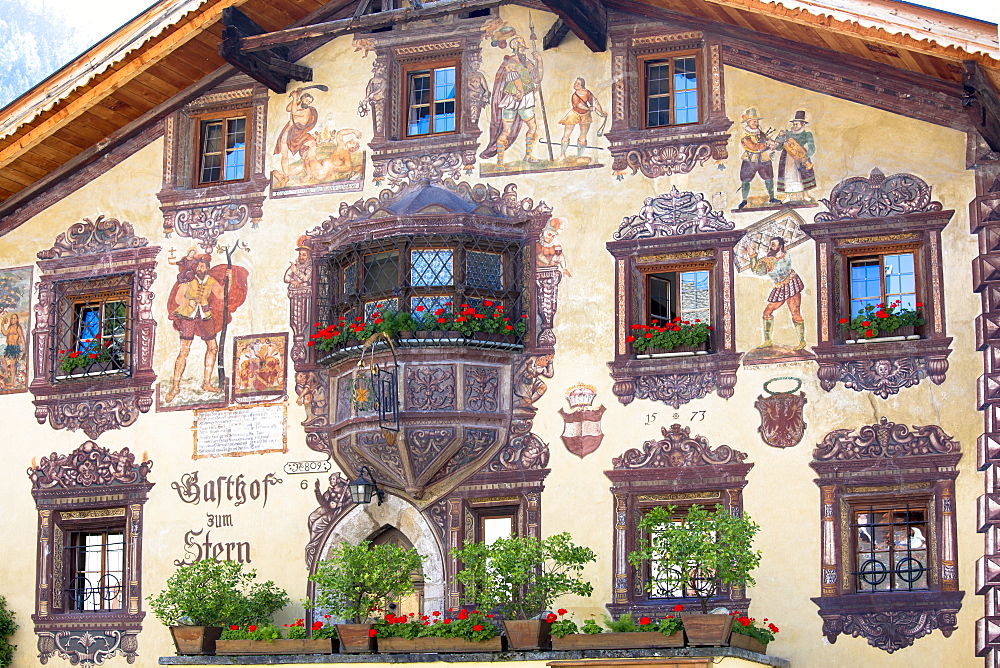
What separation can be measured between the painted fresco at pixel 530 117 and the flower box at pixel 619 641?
5750 millimetres

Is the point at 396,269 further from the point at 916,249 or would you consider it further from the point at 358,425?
the point at 916,249

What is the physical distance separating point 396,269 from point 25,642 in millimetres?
6499

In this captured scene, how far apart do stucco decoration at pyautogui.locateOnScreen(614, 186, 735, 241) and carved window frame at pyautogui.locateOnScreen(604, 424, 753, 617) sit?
2.27 meters

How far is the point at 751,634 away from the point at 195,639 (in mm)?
6157

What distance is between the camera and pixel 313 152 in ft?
66.5

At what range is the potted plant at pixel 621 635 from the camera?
51.8 ft

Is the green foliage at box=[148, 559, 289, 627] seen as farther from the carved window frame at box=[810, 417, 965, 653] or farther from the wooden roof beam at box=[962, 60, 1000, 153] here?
the wooden roof beam at box=[962, 60, 1000, 153]

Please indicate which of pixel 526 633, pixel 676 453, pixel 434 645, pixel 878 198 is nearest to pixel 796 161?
pixel 878 198

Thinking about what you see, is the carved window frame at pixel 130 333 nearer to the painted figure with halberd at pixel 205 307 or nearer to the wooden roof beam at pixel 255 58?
the painted figure with halberd at pixel 205 307

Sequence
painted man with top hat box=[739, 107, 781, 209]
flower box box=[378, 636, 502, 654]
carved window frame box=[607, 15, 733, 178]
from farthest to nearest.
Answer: carved window frame box=[607, 15, 733, 178]
painted man with top hat box=[739, 107, 781, 209]
flower box box=[378, 636, 502, 654]

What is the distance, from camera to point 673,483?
58.6ft

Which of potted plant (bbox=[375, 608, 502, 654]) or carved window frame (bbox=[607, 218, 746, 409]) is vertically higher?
carved window frame (bbox=[607, 218, 746, 409])

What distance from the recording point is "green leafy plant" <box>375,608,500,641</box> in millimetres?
16703

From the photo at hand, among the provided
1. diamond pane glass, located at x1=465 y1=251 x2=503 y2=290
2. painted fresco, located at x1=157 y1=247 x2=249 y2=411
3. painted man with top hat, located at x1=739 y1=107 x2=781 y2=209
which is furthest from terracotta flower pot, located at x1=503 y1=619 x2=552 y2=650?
painted man with top hat, located at x1=739 y1=107 x2=781 y2=209
